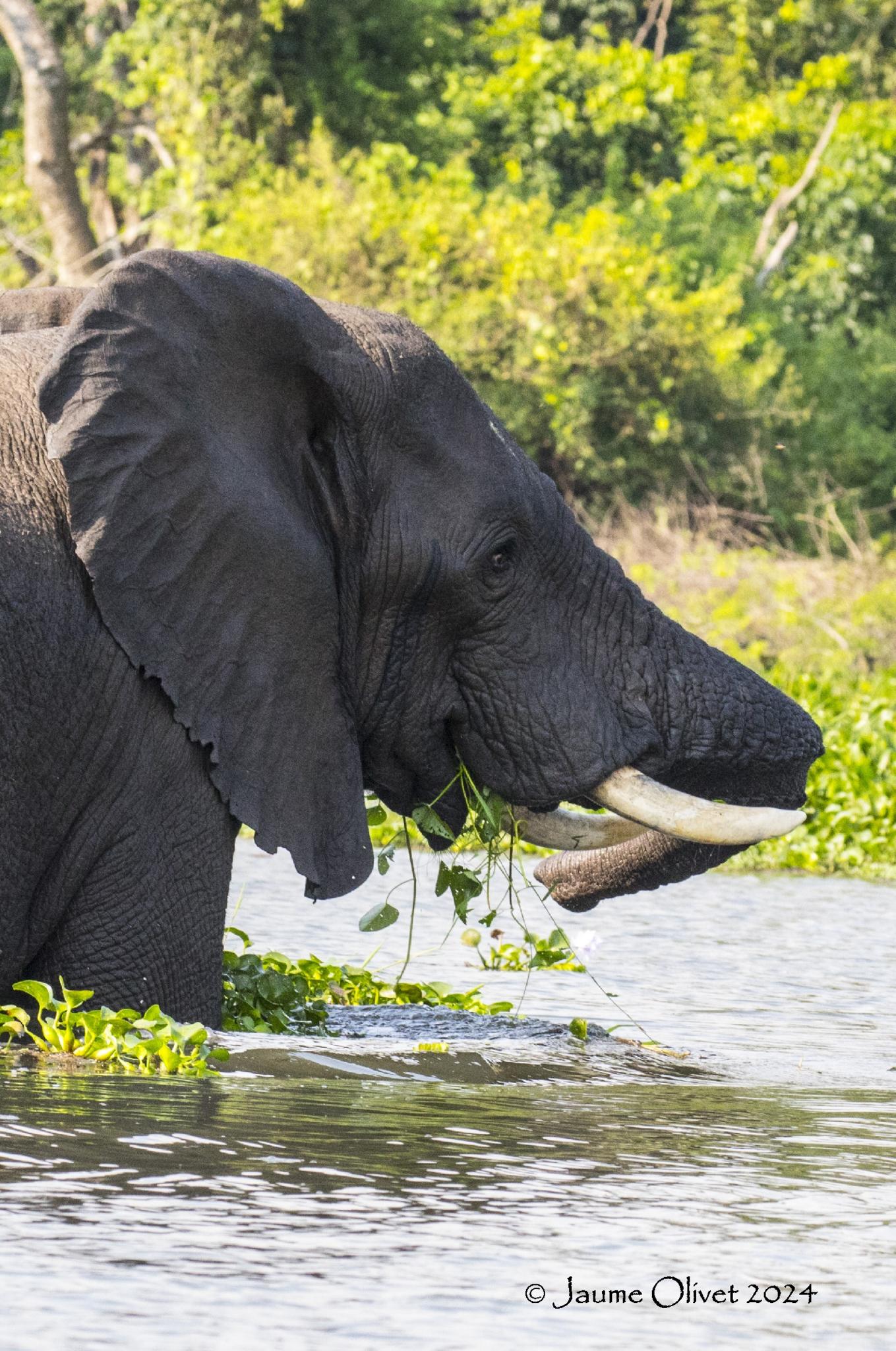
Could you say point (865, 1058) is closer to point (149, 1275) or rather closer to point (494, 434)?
point (494, 434)

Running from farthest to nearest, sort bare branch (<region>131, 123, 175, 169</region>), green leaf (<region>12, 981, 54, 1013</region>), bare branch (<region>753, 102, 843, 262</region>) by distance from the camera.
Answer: bare branch (<region>753, 102, 843, 262</region>)
bare branch (<region>131, 123, 175, 169</region>)
green leaf (<region>12, 981, 54, 1013</region>)

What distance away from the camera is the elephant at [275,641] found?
173 inches

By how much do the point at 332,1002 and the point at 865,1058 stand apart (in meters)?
1.38

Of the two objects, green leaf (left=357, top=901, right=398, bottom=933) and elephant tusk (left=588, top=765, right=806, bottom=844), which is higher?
elephant tusk (left=588, top=765, right=806, bottom=844)

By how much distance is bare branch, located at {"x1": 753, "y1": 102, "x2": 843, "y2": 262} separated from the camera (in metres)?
25.7

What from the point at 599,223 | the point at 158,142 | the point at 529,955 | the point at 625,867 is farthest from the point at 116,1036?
the point at 158,142

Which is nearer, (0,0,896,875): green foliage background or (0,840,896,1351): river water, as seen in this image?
(0,840,896,1351): river water

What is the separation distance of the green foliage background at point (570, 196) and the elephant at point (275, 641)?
13.9 meters

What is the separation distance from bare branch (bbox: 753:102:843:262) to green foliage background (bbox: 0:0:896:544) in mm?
158

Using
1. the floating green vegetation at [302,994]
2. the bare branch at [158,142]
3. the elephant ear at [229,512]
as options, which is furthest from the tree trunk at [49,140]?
the elephant ear at [229,512]

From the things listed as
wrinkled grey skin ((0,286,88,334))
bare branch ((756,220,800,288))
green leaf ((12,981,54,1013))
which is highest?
bare branch ((756,220,800,288))

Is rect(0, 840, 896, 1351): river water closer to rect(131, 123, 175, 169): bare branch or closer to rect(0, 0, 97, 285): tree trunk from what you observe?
rect(0, 0, 97, 285): tree trunk

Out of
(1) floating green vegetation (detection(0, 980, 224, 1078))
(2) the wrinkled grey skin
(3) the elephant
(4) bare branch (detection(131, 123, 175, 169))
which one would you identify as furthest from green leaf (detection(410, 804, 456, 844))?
(4) bare branch (detection(131, 123, 175, 169))

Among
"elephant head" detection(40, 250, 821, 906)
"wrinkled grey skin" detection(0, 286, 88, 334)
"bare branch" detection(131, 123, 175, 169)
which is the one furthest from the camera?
"bare branch" detection(131, 123, 175, 169)
